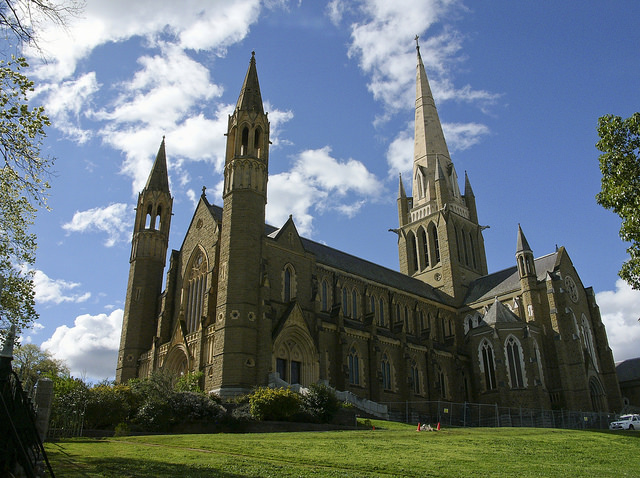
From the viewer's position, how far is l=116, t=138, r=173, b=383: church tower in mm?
41281

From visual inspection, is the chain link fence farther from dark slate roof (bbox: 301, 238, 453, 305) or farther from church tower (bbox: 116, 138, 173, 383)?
church tower (bbox: 116, 138, 173, 383)

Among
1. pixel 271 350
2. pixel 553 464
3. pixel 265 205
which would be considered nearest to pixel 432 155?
pixel 265 205

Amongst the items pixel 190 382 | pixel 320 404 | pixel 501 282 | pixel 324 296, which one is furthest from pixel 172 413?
pixel 501 282

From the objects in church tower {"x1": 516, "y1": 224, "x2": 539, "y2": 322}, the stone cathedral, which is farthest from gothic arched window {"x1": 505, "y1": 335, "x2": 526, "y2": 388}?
church tower {"x1": 516, "y1": 224, "x2": 539, "y2": 322}

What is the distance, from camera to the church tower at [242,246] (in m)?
32.1

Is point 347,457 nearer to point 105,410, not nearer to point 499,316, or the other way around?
point 105,410

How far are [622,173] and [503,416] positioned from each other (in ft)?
96.2

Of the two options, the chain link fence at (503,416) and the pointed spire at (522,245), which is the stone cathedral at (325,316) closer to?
the pointed spire at (522,245)

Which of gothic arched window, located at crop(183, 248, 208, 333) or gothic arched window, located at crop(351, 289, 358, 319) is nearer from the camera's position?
gothic arched window, located at crop(183, 248, 208, 333)

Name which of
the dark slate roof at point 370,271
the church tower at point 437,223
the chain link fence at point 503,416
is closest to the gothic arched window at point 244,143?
the dark slate roof at point 370,271

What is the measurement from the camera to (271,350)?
33.4 metres

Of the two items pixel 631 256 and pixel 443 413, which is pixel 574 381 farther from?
pixel 631 256

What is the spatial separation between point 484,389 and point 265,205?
24.6 m

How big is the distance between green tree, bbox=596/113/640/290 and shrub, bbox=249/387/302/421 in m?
15.8
